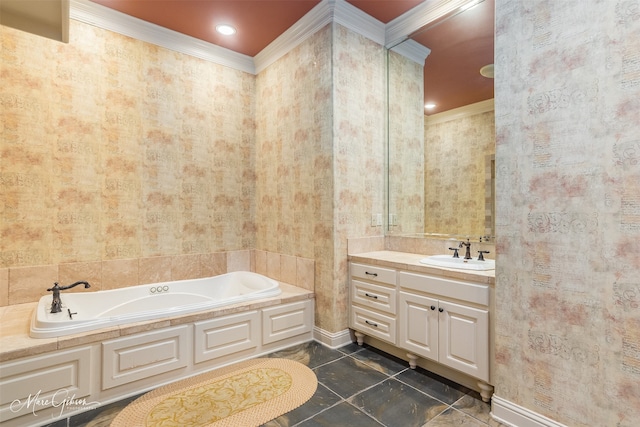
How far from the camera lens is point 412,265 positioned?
2344 millimetres

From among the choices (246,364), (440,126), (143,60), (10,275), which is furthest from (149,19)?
(246,364)

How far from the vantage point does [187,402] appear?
6.49 feet

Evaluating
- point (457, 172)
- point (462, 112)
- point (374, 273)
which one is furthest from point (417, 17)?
point (374, 273)

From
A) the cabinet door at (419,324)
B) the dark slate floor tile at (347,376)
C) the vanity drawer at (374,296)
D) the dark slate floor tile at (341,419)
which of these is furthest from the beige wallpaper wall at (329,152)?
the dark slate floor tile at (341,419)

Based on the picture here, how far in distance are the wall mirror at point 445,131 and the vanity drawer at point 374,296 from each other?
673 mm

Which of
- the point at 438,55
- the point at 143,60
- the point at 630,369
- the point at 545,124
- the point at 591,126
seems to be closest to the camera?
the point at 630,369

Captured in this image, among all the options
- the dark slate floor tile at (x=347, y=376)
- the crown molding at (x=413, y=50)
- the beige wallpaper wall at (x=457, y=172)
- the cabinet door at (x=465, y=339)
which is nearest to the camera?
the cabinet door at (x=465, y=339)

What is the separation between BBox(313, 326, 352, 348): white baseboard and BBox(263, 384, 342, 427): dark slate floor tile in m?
0.65

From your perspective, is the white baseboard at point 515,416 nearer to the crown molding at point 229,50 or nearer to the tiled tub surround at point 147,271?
the tiled tub surround at point 147,271

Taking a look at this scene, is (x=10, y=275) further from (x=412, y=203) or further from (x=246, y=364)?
(x=412, y=203)

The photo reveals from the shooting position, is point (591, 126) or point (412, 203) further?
point (412, 203)

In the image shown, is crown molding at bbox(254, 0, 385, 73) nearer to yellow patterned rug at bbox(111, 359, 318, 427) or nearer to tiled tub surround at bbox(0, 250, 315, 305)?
tiled tub surround at bbox(0, 250, 315, 305)

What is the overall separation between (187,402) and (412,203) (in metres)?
2.40

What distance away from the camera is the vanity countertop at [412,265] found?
196cm
